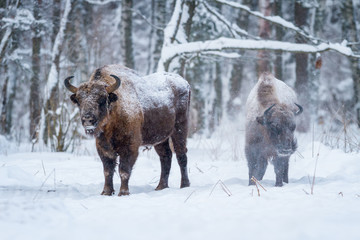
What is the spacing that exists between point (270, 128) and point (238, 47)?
374 centimetres

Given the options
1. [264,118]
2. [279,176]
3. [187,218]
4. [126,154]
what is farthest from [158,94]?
[187,218]

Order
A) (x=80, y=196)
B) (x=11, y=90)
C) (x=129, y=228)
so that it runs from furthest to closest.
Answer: (x=11, y=90) < (x=80, y=196) < (x=129, y=228)

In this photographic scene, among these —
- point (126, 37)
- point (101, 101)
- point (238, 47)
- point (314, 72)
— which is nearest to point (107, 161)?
point (101, 101)

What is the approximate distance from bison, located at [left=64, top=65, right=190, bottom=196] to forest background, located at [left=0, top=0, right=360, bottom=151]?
104 inches

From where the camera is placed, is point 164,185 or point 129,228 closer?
point 129,228

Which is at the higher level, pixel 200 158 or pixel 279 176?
pixel 279 176

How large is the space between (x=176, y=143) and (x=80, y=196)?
77.2 inches

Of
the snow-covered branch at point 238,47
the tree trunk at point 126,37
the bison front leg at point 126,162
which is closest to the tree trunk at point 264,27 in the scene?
the tree trunk at point 126,37

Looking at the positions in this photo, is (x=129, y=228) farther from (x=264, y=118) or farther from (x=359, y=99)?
(x=359, y=99)

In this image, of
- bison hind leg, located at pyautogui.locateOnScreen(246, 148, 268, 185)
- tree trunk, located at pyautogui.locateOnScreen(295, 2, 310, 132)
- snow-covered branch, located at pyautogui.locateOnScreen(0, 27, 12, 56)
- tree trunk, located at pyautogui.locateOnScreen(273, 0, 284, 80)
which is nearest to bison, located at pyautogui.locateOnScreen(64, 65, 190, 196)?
bison hind leg, located at pyautogui.locateOnScreen(246, 148, 268, 185)

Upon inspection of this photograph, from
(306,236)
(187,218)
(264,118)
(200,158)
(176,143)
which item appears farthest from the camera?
(200,158)

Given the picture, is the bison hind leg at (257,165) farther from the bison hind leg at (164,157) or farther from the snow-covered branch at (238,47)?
the snow-covered branch at (238,47)

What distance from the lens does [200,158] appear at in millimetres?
8664

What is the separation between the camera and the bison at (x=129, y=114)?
4.43 meters
